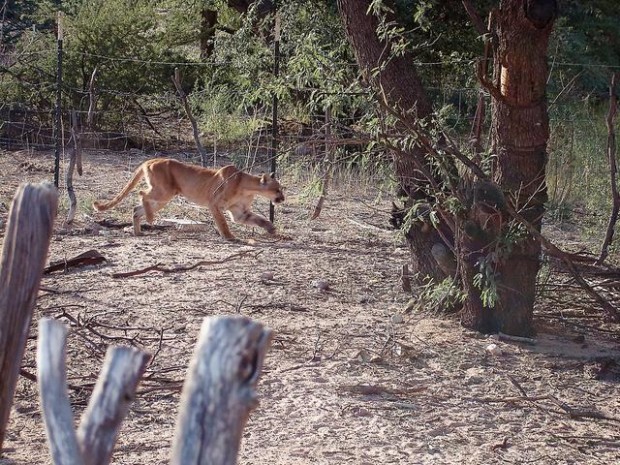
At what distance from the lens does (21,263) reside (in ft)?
12.9

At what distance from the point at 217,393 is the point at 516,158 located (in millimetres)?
5679

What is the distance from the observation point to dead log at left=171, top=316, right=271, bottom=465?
8.64 ft

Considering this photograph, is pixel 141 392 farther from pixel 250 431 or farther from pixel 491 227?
pixel 491 227

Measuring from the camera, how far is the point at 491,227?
26.1ft

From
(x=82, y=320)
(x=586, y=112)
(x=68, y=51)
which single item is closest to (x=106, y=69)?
(x=68, y=51)

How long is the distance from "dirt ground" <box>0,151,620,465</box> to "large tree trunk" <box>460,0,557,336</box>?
A: 34 centimetres

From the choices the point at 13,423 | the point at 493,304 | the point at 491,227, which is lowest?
the point at 13,423

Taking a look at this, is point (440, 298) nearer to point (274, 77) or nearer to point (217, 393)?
point (274, 77)

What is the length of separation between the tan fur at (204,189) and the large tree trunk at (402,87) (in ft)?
13.9

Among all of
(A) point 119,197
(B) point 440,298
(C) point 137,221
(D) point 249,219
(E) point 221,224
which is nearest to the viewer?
(B) point 440,298

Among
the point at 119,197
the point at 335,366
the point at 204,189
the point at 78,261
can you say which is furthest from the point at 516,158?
the point at 119,197

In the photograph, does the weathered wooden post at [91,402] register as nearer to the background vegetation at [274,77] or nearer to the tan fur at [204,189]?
the background vegetation at [274,77]

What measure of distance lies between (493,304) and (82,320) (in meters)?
3.13

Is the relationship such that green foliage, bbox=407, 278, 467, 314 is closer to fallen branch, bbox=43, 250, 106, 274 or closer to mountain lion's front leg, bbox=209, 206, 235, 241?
fallen branch, bbox=43, 250, 106, 274
